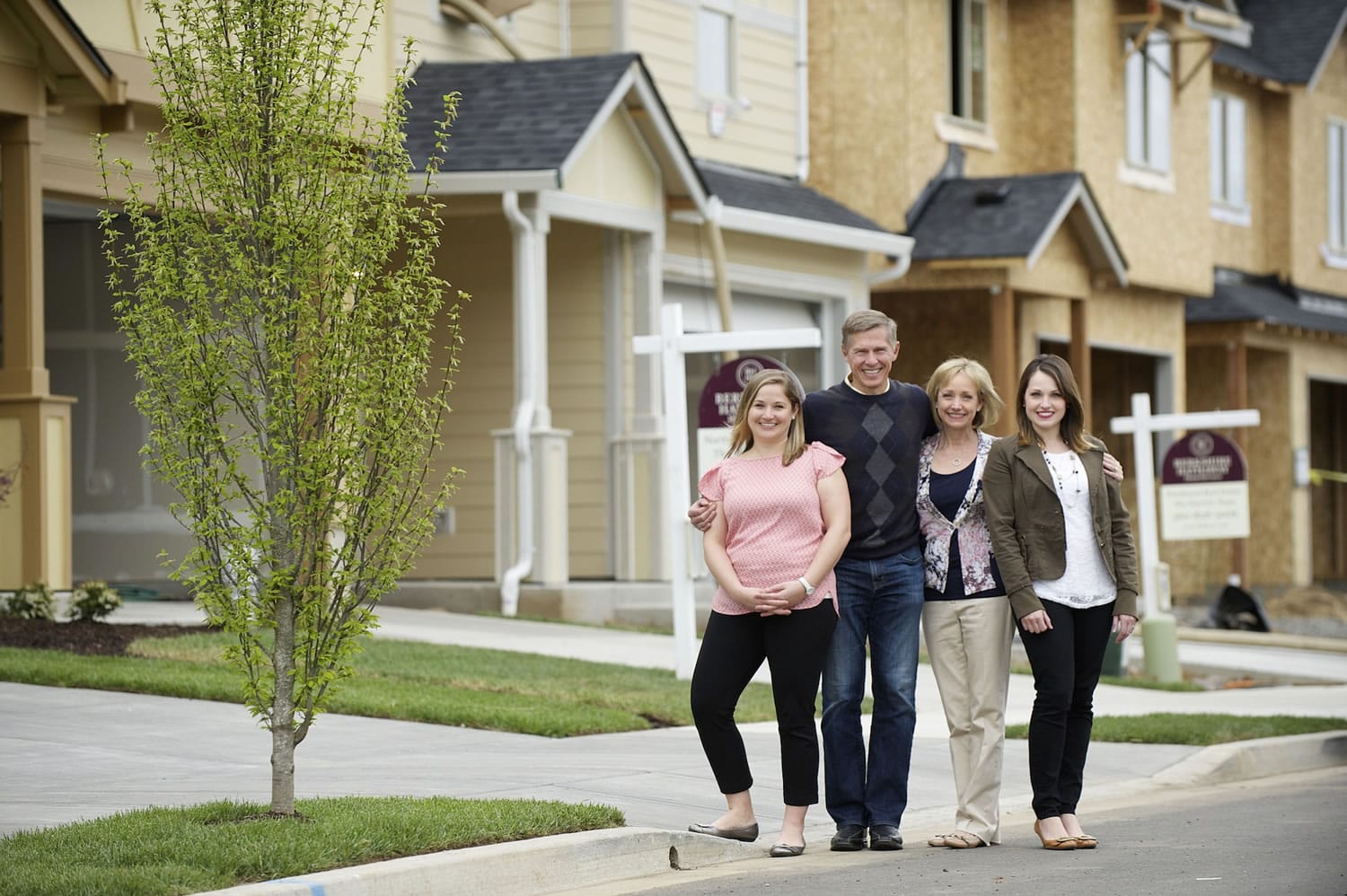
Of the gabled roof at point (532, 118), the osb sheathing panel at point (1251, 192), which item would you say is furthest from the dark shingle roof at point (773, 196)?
the osb sheathing panel at point (1251, 192)

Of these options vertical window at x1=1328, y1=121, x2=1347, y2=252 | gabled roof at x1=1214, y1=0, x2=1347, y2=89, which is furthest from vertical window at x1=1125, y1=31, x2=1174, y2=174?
vertical window at x1=1328, y1=121, x2=1347, y2=252

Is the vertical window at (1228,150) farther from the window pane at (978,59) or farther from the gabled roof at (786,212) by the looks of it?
the gabled roof at (786,212)

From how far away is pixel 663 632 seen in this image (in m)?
17.5

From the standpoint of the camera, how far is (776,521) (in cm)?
759

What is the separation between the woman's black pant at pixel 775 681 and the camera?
763cm

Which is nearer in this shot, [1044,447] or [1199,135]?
[1044,447]

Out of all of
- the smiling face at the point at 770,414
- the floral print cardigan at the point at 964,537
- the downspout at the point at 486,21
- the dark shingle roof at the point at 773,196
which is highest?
the downspout at the point at 486,21

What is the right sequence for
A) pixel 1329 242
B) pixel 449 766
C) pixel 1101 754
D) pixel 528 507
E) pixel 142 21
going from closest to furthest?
pixel 449 766 → pixel 1101 754 → pixel 142 21 → pixel 528 507 → pixel 1329 242

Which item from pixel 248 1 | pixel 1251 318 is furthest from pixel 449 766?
pixel 1251 318

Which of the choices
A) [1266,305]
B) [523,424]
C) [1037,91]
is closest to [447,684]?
[523,424]

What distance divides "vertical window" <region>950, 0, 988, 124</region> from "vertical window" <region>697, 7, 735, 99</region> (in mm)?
3908

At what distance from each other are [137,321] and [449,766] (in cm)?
304

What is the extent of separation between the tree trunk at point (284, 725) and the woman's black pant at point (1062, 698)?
278 centimetres

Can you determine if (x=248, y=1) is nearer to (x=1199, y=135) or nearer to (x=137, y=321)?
(x=137, y=321)
